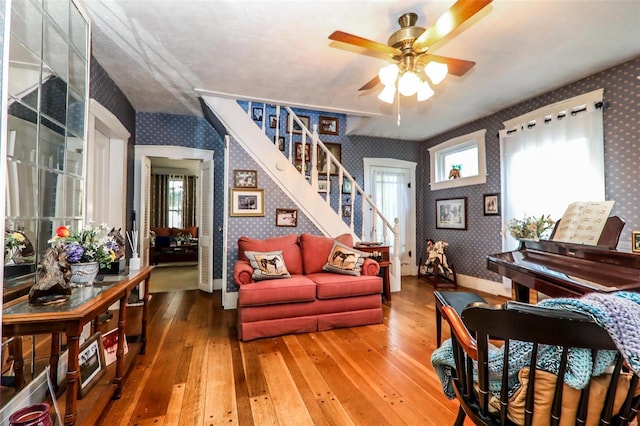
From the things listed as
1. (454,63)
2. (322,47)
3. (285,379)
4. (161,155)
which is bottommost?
(285,379)

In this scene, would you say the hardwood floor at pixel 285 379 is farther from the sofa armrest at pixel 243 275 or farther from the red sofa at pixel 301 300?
the sofa armrest at pixel 243 275

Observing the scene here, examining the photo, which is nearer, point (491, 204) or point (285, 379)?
point (285, 379)

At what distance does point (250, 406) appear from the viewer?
1858mm

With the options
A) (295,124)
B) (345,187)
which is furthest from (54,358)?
(345,187)

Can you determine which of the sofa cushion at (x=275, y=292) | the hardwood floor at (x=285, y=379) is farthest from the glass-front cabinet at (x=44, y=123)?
the sofa cushion at (x=275, y=292)

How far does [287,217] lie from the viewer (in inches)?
161

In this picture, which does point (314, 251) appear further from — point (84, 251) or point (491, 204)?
point (491, 204)

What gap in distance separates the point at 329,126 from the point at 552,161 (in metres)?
3.10

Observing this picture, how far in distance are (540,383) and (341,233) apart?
3375mm

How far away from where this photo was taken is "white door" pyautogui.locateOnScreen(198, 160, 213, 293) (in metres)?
4.68

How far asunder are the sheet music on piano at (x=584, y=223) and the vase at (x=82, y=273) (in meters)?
3.49

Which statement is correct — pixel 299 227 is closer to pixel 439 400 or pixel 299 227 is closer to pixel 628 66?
pixel 439 400

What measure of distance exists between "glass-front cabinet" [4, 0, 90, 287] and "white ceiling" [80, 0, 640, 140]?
1.58ft

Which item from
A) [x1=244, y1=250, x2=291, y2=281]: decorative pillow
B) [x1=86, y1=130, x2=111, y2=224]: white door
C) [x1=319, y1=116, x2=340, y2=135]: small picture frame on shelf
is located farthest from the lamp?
[x1=86, y1=130, x2=111, y2=224]: white door
